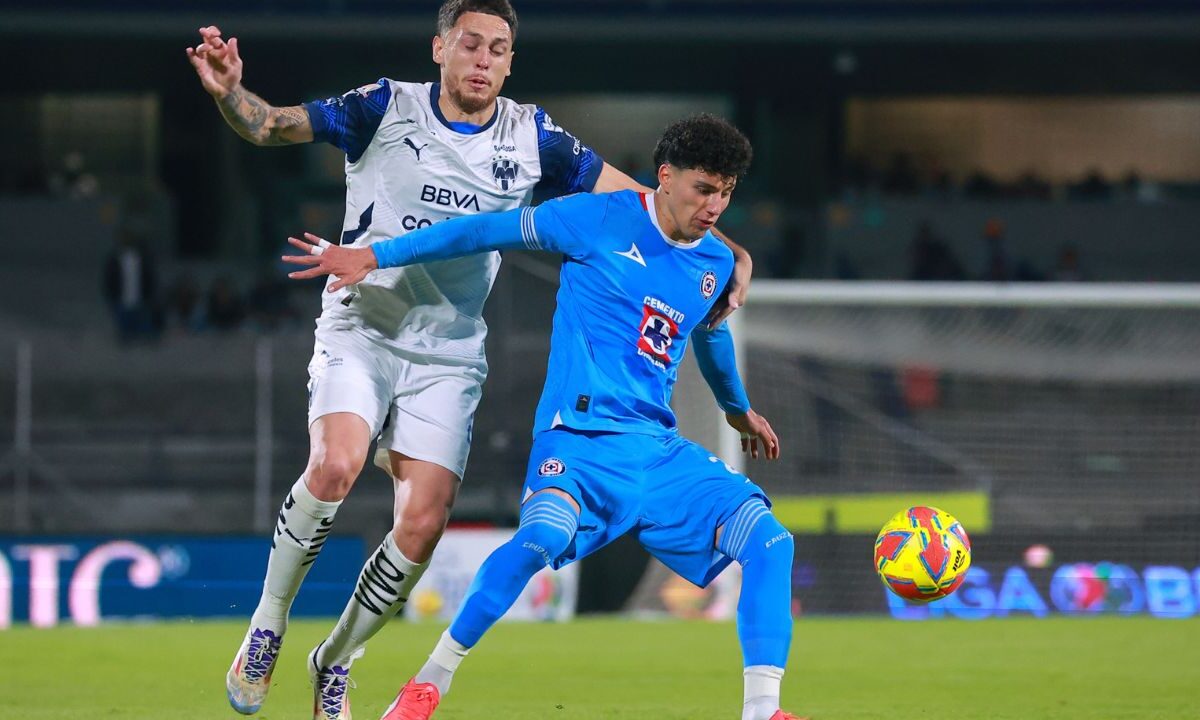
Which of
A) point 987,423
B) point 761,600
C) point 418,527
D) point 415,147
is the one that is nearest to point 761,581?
point 761,600

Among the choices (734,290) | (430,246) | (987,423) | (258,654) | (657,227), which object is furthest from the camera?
(987,423)

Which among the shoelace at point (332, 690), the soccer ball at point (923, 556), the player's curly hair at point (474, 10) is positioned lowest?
the shoelace at point (332, 690)

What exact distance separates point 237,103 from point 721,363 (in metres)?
1.82

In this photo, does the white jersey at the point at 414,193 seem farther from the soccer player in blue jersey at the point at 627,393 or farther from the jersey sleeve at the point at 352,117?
the soccer player in blue jersey at the point at 627,393

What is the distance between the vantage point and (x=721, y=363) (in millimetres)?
5379

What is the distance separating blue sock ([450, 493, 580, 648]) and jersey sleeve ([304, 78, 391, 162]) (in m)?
1.62

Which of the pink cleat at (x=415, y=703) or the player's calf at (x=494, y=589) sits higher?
the player's calf at (x=494, y=589)

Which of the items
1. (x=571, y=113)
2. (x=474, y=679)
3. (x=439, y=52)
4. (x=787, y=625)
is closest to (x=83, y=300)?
(x=571, y=113)

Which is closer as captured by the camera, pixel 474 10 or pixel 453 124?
pixel 474 10

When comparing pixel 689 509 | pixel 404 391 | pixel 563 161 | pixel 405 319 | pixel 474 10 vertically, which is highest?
pixel 474 10

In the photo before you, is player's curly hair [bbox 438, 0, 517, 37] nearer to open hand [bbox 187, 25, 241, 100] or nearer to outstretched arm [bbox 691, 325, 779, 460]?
open hand [bbox 187, 25, 241, 100]

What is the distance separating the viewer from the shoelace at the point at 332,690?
18.3 ft

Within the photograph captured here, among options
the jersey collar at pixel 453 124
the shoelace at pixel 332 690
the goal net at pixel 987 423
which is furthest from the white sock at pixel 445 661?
the goal net at pixel 987 423

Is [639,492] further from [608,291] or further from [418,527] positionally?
[418,527]
